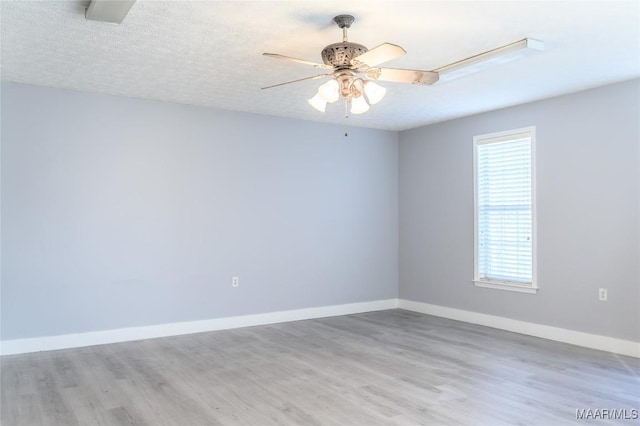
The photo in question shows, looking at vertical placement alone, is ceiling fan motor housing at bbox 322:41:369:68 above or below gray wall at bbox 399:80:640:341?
above

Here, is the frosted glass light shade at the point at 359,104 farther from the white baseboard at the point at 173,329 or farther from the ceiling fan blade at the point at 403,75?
the white baseboard at the point at 173,329

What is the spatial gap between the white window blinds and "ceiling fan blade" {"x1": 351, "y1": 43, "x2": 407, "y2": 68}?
2879 millimetres

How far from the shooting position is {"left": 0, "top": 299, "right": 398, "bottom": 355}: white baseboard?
4.44m

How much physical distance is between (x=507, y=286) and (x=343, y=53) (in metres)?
3.45

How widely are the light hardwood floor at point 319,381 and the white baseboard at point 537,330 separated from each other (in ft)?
0.42

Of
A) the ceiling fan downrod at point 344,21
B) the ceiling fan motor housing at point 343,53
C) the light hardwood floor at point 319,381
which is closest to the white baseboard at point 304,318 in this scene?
the light hardwood floor at point 319,381

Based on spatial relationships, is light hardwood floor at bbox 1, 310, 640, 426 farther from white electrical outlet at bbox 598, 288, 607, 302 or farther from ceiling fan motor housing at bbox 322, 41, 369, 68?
ceiling fan motor housing at bbox 322, 41, 369, 68

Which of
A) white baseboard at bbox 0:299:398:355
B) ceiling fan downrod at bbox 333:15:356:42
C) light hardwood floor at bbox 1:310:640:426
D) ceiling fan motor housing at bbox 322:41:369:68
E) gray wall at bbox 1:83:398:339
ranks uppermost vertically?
ceiling fan downrod at bbox 333:15:356:42

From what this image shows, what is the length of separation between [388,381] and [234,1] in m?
2.72

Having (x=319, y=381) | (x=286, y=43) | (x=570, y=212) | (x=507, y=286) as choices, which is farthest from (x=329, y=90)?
(x=507, y=286)

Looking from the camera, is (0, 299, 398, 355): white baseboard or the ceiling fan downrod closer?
the ceiling fan downrod

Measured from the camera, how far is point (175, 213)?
5215 millimetres

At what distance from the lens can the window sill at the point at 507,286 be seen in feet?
16.8

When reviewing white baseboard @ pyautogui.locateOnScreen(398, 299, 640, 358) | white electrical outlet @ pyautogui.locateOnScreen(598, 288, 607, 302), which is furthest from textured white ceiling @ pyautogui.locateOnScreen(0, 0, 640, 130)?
white baseboard @ pyautogui.locateOnScreen(398, 299, 640, 358)
